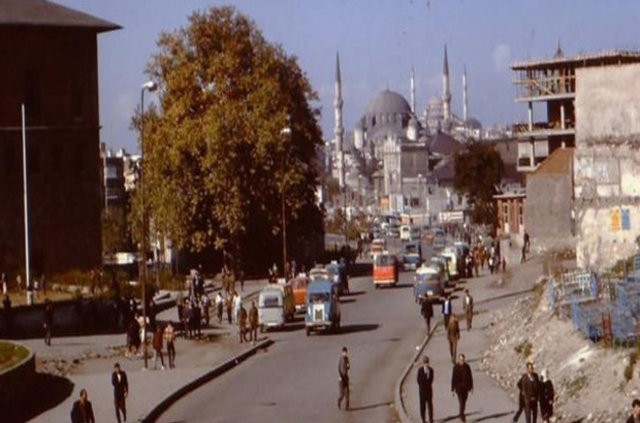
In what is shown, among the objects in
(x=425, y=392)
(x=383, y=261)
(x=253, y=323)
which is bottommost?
(x=425, y=392)

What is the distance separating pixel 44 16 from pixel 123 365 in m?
31.0

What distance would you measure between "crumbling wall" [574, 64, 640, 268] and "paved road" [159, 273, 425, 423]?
611 centimetres

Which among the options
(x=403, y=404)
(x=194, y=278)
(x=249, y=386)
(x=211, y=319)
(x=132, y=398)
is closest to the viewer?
(x=403, y=404)

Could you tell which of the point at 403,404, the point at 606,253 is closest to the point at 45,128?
the point at 606,253

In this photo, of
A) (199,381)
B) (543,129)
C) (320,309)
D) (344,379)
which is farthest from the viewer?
(543,129)

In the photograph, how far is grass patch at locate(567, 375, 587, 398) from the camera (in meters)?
28.5

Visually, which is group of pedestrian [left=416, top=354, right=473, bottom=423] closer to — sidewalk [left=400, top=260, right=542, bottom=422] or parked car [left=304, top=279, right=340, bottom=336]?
sidewalk [left=400, top=260, right=542, bottom=422]

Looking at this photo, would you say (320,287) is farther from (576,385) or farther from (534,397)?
(534,397)

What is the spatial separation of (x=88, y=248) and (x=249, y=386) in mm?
35282

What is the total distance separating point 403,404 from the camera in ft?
100.0

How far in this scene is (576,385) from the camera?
94.5 ft

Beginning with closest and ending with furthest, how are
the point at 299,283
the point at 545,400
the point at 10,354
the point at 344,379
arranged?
the point at 545,400 < the point at 344,379 < the point at 10,354 < the point at 299,283

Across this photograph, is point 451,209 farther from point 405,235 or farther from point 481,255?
point 481,255

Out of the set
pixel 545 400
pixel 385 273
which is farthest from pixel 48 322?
pixel 385 273
